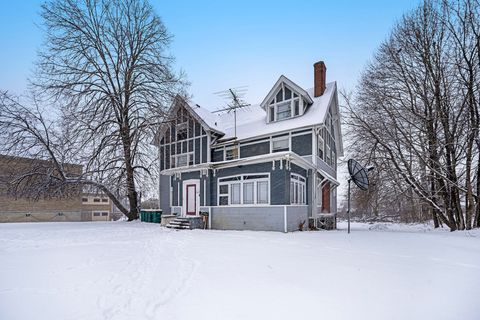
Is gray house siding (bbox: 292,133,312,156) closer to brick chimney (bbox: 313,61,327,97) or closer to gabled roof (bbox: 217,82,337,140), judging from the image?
gabled roof (bbox: 217,82,337,140)

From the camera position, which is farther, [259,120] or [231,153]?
[259,120]

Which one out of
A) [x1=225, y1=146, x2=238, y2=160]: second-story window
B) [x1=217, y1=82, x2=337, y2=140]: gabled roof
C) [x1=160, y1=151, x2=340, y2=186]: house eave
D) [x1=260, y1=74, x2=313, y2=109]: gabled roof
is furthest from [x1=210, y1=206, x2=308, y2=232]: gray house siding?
[x1=260, y1=74, x2=313, y2=109]: gabled roof

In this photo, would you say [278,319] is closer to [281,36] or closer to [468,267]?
[468,267]

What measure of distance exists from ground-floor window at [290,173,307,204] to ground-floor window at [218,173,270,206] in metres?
1.30

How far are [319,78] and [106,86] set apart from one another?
596 inches

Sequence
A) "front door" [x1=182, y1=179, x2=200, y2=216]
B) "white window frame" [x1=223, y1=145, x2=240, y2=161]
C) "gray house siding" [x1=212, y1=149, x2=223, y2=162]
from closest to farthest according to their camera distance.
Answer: "front door" [x1=182, y1=179, x2=200, y2=216], "white window frame" [x1=223, y1=145, x2=240, y2=161], "gray house siding" [x1=212, y1=149, x2=223, y2=162]

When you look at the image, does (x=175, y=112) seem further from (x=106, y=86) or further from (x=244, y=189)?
(x=244, y=189)

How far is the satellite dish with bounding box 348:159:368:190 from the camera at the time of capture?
44.7ft

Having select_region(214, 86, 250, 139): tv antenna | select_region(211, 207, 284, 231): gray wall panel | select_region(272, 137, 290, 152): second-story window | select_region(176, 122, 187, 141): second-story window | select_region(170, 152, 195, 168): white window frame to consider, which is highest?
select_region(214, 86, 250, 139): tv antenna

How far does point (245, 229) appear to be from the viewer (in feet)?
43.4

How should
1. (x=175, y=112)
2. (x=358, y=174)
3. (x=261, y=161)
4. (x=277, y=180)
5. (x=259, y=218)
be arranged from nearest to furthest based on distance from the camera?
(x=277, y=180)
(x=259, y=218)
(x=261, y=161)
(x=358, y=174)
(x=175, y=112)

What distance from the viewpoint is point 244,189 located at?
1362 centimetres

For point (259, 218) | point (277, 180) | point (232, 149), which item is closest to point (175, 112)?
point (232, 149)

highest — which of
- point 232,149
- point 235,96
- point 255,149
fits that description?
point 235,96
